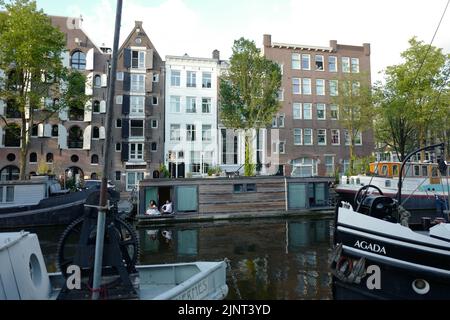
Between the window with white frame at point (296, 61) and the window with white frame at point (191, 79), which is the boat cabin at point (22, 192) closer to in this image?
the window with white frame at point (191, 79)

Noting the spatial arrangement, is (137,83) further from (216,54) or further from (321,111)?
(321,111)

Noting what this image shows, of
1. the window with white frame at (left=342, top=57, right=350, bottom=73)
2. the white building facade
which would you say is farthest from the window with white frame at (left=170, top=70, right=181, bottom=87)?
the window with white frame at (left=342, top=57, right=350, bottom=73)

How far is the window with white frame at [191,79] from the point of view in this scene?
35688 mm

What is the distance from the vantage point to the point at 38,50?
20.9 m

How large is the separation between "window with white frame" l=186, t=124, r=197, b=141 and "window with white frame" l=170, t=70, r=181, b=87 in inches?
187

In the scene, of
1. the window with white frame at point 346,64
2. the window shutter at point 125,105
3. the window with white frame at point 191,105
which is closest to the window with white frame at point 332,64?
the window with white frame at point 346,64

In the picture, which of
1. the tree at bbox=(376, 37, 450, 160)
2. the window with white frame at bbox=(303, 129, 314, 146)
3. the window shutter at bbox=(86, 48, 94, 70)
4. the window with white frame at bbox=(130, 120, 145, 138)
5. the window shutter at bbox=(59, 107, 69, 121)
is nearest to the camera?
the tree at bbox=(376, 37, 450, 160)

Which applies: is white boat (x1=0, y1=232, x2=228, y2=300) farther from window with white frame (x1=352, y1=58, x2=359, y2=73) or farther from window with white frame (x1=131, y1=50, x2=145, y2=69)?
window with white frame (x1=352, y1=58, x2=359, y2=73)

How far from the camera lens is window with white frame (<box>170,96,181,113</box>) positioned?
115ft

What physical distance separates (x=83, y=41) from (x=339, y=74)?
96.9 ft

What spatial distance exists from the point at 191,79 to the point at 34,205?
21.9m

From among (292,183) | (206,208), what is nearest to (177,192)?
(206,208)

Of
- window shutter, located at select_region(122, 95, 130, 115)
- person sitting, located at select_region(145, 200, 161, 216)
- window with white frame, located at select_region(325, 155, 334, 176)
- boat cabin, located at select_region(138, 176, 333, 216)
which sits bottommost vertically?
person sitting, located at select_region(145, 200, 161, 216)
